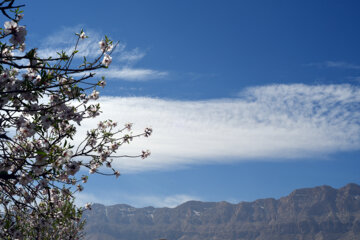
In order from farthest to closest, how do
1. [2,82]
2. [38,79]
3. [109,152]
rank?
[109,152] → [38,79] → [2,82]

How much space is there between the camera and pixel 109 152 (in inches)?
550

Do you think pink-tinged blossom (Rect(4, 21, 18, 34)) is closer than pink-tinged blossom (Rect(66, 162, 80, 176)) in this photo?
Yes

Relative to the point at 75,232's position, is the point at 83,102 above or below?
above

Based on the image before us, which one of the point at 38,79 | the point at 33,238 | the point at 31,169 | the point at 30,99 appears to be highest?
the point at 38,79

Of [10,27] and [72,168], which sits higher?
[10,27]

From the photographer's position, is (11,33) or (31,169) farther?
(31,169)

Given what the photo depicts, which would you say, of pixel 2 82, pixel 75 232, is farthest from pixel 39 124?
pixel 75 232

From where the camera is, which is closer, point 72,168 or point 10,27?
point 10,27

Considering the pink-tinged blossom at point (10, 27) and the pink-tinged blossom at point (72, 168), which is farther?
the pink-tinged blossom at point (72, 168)

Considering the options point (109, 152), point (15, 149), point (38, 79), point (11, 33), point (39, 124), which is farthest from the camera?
point (109, 152)

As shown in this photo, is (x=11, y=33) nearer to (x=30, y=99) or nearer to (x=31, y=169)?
(x=30, y=99)

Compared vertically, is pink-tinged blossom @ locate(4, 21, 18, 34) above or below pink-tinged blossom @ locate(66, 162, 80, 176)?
above

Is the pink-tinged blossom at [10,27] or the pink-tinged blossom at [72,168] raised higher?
the pink-tinged blossom at [10,27]

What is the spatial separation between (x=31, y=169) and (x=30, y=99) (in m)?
1.72
